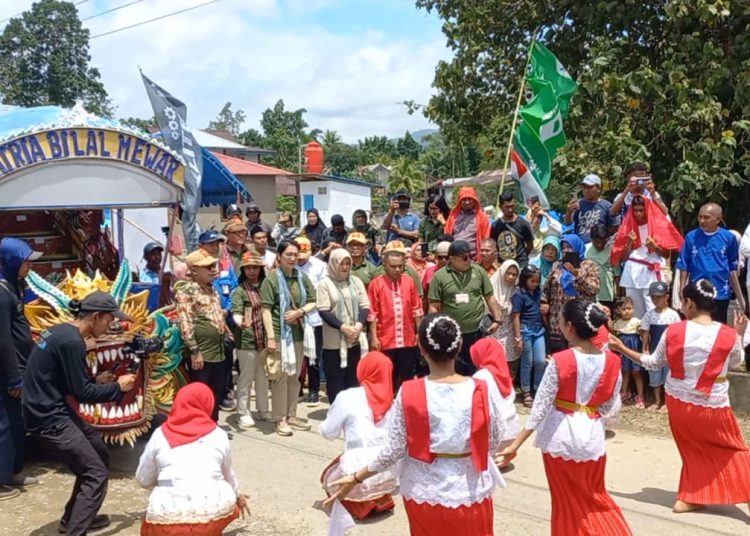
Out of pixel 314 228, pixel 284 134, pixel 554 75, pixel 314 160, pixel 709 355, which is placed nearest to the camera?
pixel 709 355

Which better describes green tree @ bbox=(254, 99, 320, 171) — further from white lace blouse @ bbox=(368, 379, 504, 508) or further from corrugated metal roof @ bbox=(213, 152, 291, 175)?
white lace blouse @ bbox=(368, 379, 504, 508)

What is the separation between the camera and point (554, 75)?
33.5ft

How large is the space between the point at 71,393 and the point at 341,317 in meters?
3.01

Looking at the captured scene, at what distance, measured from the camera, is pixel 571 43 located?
12.0m

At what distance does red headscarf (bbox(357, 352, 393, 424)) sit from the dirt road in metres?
0.83

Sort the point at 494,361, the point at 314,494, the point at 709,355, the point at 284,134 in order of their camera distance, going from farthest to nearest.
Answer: the point at 284,134
the point at 314,494
the point at 494,361
the point at 709,355

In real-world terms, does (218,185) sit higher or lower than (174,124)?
lower

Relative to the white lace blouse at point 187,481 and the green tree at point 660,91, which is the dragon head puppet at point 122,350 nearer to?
the white lace blouse at point 187,481

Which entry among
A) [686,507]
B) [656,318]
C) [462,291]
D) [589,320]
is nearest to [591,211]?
[656,318]

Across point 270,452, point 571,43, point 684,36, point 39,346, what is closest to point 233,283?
point 270,452

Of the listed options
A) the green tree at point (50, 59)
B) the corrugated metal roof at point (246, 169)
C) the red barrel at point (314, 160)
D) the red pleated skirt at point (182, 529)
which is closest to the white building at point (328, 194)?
the corrugated metal roof at point (246, 169)

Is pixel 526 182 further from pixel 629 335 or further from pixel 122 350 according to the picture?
pixel 122 350

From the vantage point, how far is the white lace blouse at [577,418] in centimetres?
423

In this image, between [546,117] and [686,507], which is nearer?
[686,507]
